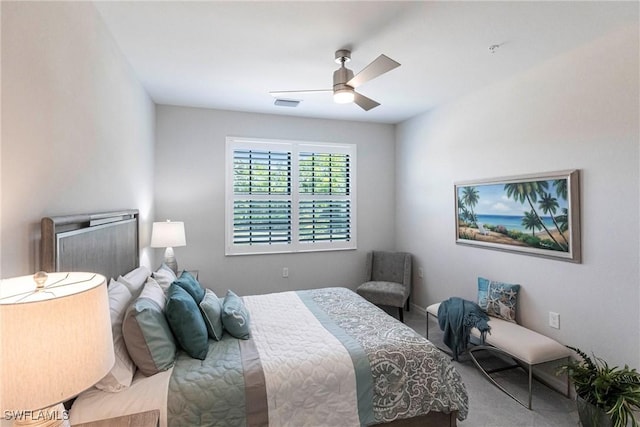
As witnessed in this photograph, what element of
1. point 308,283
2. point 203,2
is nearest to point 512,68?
point 203,2

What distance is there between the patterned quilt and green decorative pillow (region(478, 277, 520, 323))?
1222mm

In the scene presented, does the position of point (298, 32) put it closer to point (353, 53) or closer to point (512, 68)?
point (353, 53)

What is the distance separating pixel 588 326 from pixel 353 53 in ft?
9.01

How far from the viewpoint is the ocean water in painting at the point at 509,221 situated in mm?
2567

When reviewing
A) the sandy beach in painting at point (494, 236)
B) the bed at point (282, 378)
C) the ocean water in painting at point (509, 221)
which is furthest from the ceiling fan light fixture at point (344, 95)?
the sandy beach in painting at point (494, 236)

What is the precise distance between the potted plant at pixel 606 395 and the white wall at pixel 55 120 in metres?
3.04

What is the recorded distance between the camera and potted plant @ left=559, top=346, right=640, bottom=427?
1.75 metres

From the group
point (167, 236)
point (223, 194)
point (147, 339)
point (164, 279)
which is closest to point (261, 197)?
point (223, 194)

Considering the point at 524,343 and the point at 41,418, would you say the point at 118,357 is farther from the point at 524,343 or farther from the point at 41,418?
the point at 524,343

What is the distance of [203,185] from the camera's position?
152 inches

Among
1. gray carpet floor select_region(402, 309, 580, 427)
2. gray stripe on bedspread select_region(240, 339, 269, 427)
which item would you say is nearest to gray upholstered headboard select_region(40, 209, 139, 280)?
gray stripe on bedspread select_region(240, 339, 269, 427)

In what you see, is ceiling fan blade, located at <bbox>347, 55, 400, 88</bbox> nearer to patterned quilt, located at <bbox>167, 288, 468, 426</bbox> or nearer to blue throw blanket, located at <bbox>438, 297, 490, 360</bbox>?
patterned quilt, located at <bbox>167, 288, 468, 426</bbox>

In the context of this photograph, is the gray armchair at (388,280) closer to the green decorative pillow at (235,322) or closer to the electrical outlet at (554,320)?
the electrical outlet at (554,320)

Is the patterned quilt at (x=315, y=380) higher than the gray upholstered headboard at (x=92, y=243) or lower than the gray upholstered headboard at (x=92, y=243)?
lower
